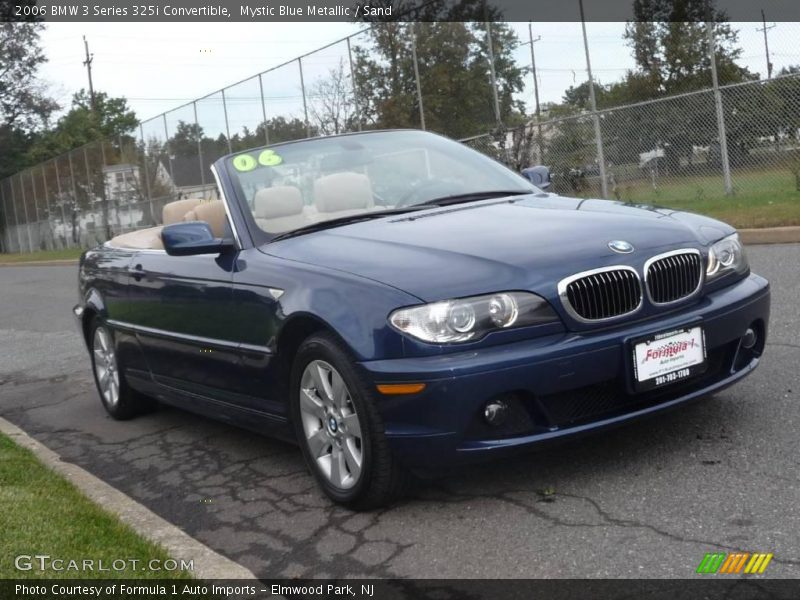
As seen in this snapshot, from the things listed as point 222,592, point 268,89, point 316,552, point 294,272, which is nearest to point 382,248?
point 294,272

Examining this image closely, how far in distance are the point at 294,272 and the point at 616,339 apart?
134cm

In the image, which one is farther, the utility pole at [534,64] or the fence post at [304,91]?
the fence post at [304,91]

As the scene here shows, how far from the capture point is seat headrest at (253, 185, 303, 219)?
497 cm

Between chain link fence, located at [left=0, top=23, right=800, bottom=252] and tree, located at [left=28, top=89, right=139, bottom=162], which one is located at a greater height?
tree, located at [left=28, top=89, right=139, bottom=162]

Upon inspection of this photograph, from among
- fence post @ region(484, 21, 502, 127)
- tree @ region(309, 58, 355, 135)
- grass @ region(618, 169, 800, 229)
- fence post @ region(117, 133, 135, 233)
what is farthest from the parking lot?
fence post @ region(117, 133, 135, 233)

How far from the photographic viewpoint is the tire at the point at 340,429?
12.7 feet

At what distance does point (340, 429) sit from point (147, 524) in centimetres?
92

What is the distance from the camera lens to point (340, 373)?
3922 mm

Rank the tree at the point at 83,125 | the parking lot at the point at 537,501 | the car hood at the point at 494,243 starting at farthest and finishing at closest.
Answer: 1. the tree at the point at 83,125
2. the car hood at the point at 494,243
3. the parking lot at the point at 537,501

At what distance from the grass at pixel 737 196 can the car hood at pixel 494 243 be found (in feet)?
24.9

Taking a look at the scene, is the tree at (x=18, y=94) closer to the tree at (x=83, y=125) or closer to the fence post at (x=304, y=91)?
the tree at (x=83, y=125)

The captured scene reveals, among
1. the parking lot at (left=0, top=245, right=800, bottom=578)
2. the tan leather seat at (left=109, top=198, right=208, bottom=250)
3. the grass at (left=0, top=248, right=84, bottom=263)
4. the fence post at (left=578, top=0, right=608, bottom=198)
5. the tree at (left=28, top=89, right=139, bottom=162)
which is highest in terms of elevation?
the tree at (left=28, top=89, right=139, bottom=162)

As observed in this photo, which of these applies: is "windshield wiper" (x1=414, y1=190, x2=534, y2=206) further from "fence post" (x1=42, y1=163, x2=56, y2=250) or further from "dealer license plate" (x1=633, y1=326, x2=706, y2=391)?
"fence post" (x1=42, y1=163, x2=56, y2=250)

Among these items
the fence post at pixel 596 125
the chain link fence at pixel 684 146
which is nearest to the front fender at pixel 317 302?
the chain link fence at pixel 684 146
